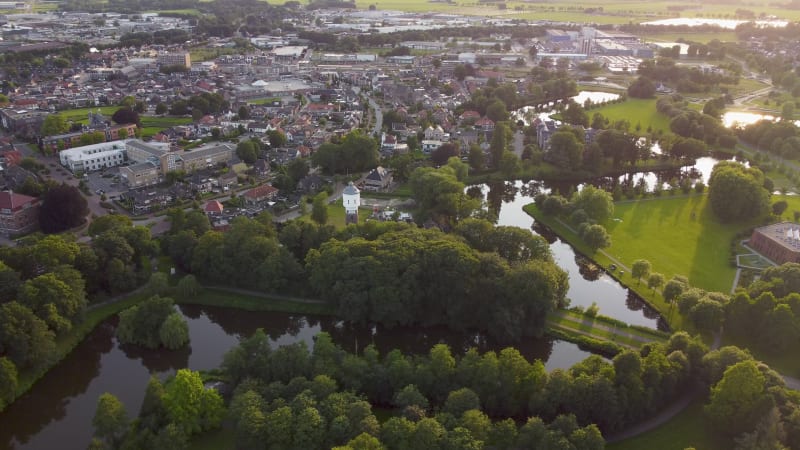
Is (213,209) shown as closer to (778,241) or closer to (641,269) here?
(641,269)

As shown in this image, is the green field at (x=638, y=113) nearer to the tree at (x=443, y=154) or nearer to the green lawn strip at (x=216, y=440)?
the tree at (x=443, y=154)

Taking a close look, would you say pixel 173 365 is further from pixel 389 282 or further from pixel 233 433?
pixel 389 282

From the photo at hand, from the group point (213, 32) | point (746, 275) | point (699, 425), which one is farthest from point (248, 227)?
point (213, 32)

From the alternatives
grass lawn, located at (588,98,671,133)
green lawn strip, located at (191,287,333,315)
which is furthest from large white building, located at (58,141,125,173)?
grass lawn, located at (588,98,671,133)

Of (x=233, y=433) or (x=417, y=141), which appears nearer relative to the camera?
(x=233, y=433)

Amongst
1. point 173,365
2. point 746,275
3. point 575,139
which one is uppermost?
point 575,139

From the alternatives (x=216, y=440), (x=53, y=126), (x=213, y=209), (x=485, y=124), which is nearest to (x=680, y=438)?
(x=216, y=440)

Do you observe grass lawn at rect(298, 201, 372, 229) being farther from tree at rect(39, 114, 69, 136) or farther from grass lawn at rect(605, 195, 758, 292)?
tree at rect(39, 114, 69, 136)
